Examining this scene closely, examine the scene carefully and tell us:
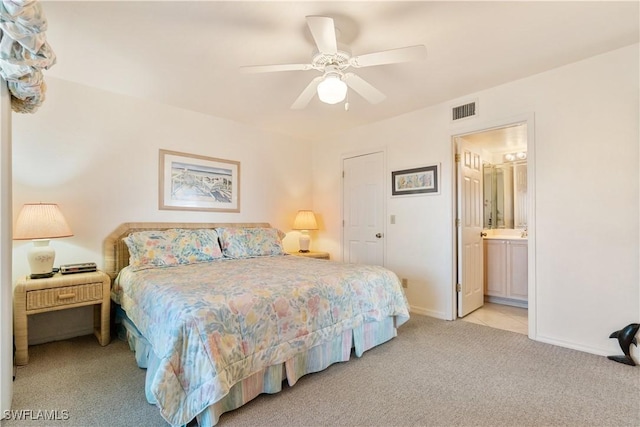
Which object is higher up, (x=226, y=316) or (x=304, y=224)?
(x=304, y=224)

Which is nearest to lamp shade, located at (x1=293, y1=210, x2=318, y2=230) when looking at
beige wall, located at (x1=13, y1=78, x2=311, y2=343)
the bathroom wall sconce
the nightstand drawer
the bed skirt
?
beige wall, located at (x1=13, y1=78, x2=311, y2=343)

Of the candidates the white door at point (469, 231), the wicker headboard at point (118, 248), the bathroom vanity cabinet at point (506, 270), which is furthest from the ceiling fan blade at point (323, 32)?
the bathroom vanity cabinet at point (506, 270)

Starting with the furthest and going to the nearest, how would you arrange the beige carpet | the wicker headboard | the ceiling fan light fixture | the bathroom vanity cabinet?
the bathroom vanity cabinet < the wicker headboard < the ceiling fan light fixture < the beige carpet

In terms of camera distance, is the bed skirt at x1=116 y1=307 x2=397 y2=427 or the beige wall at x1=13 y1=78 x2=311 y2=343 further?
the beige wall at x1=13 y1=78 x2=311 y2=343

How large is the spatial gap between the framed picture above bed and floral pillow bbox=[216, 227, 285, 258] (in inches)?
17.5

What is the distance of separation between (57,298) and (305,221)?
2.85 meters

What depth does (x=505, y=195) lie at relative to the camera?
187 inches

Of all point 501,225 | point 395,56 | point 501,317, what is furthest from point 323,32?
point 501,225

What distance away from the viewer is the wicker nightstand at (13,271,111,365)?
2.24 meters

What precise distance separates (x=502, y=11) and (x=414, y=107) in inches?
65.0

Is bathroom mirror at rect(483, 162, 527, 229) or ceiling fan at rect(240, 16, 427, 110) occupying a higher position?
ceiling fan at rect(240, 16, 427, 110)

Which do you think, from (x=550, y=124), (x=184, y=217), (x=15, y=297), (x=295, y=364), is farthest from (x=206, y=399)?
(x=550, y=124)

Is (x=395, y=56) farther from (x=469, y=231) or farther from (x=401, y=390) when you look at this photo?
(x=469, y=231)

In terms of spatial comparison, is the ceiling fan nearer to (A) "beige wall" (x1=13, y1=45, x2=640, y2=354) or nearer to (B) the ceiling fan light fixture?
(B) the ceiling fan light fixture
